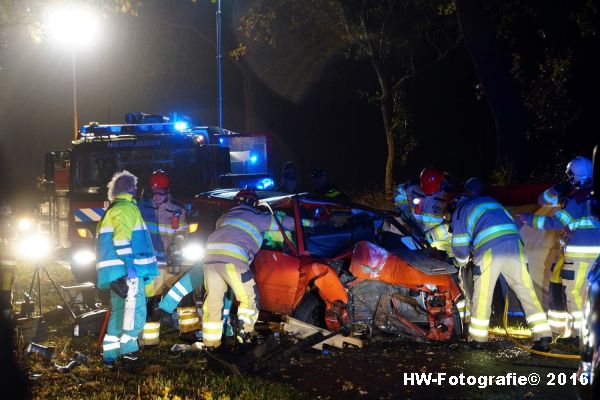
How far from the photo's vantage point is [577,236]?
6.78m

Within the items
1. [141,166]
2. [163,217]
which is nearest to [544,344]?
[163,217]

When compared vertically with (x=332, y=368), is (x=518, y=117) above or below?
above

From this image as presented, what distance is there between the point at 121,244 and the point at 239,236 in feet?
3.54

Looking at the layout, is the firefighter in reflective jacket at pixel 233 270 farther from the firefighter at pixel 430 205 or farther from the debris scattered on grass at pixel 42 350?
the firefighter at pixel 430 205

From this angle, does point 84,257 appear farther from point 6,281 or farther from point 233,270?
point 233,270

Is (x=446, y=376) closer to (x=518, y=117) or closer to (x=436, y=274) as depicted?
(x=436, y=274)

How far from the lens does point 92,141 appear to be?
10.2 m

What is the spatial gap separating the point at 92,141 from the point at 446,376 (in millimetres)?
6632

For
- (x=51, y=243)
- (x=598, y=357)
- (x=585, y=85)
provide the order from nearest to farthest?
1. (x=598, y=357)
2. (x=51, y=243)
3. (x=585, y=85)

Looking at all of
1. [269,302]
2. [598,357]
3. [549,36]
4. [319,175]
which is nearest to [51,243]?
[319,175]

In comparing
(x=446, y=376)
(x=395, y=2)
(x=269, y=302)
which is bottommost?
(x=446, y=376)

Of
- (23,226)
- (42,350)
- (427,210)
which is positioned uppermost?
(427,210)

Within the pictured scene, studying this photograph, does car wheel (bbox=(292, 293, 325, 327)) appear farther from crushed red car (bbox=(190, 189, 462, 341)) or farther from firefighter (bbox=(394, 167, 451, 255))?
firefighter (bbox=(394, 167, 451, 255))

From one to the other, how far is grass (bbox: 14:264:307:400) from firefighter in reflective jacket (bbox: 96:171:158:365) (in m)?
0.31
